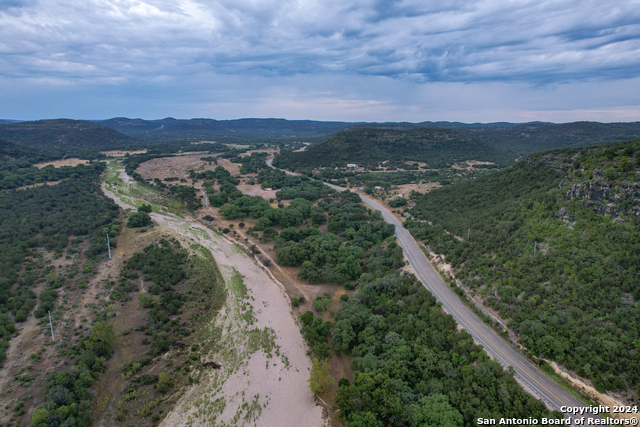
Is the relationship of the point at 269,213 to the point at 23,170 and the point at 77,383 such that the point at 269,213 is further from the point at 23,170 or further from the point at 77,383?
the point at 23,170

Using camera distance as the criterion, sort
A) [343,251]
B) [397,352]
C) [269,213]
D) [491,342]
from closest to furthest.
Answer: [397,352] < [491,342] < [343,251] < [269,213]

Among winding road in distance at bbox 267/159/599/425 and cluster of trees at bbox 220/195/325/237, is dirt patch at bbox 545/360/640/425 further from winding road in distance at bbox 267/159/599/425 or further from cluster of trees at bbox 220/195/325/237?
cluster of trees at bbox 220/195/325/237

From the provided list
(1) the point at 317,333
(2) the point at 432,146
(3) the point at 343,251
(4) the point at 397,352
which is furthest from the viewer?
(2) the point at 432,146

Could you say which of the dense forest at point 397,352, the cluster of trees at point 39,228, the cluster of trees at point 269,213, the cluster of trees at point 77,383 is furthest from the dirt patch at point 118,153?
the cluster of trees at point 77,383

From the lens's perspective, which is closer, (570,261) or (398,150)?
(570,261)

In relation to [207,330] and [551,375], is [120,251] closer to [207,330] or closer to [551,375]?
[207,330]

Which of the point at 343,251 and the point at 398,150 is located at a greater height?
the point at 398,150

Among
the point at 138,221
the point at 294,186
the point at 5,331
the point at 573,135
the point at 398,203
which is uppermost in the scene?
the point at 573,135

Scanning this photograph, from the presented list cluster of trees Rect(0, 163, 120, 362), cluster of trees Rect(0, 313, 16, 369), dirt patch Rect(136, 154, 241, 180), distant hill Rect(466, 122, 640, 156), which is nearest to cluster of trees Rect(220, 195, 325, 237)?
cluster of trees Rect(0, 163, 120, 362)

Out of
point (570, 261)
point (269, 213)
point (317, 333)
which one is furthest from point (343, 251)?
point (570, 261)
